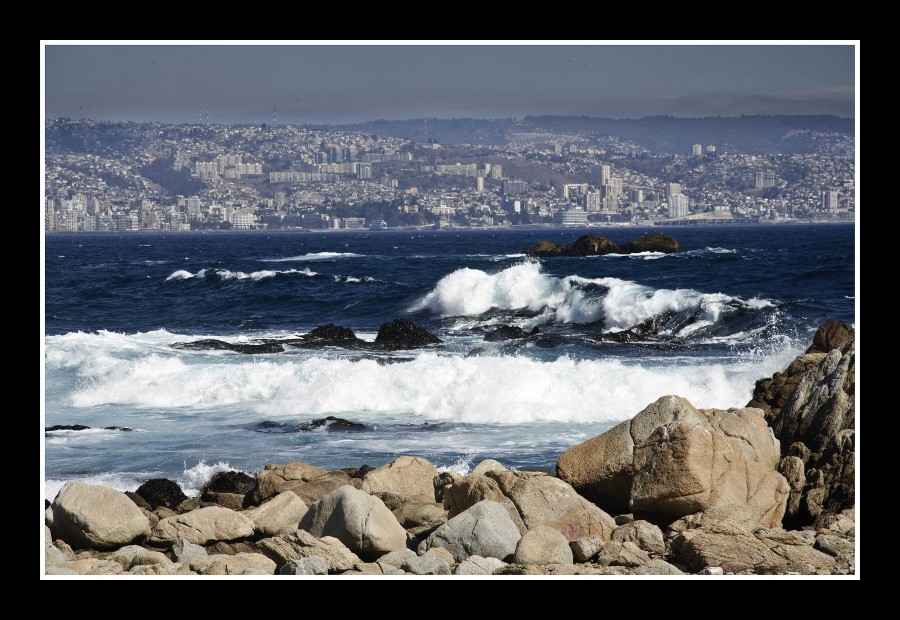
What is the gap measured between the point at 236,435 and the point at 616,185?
1158 centimetres

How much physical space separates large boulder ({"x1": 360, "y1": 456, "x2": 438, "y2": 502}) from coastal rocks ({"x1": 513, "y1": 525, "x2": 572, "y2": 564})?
1850mm

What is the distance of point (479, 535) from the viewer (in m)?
6.17

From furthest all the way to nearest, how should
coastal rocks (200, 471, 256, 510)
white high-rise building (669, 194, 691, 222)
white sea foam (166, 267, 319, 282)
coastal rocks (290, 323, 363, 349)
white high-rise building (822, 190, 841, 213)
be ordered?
white sea foam (166, 267, 319, 282) → white high-rise building (669, 194, 691, 222) → coastal rocks (290, 323, 363, 349) → white high-rise building (822, 190, 841, 213) → coastal rocks (200, 471, 256, 510)

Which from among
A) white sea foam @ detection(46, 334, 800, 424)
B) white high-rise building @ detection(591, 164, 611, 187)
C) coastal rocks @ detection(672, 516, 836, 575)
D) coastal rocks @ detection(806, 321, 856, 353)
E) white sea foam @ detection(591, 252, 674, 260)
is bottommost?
coastal rocks @ detection(672, 516, 836, 575)

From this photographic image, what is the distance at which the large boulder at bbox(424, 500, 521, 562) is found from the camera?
612 cm

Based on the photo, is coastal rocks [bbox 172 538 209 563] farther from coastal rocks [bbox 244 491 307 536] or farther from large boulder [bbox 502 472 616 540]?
large boulder [bbox 502 472 616 540]

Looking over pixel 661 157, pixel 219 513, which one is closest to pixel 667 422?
pixel 219 513

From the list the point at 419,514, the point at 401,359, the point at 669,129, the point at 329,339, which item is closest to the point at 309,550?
the point at 419,514

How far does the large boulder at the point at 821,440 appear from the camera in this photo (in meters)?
6.91

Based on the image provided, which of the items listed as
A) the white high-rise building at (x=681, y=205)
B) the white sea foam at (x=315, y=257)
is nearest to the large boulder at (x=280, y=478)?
the white high-rise building at (x=681, y=205)

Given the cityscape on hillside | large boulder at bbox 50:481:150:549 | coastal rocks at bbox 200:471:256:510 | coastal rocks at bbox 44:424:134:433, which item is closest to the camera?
large boulder at bbox 50:481:150:549

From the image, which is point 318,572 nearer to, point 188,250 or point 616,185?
point 616,185

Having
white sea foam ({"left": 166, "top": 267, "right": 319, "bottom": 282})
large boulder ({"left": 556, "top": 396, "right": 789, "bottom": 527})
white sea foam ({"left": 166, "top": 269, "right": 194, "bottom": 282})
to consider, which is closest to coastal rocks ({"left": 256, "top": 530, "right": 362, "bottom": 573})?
large boulder ({"left": 556, "top": 396, "right": 789, "bottom": 527})

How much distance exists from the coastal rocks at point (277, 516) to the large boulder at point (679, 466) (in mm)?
1882
